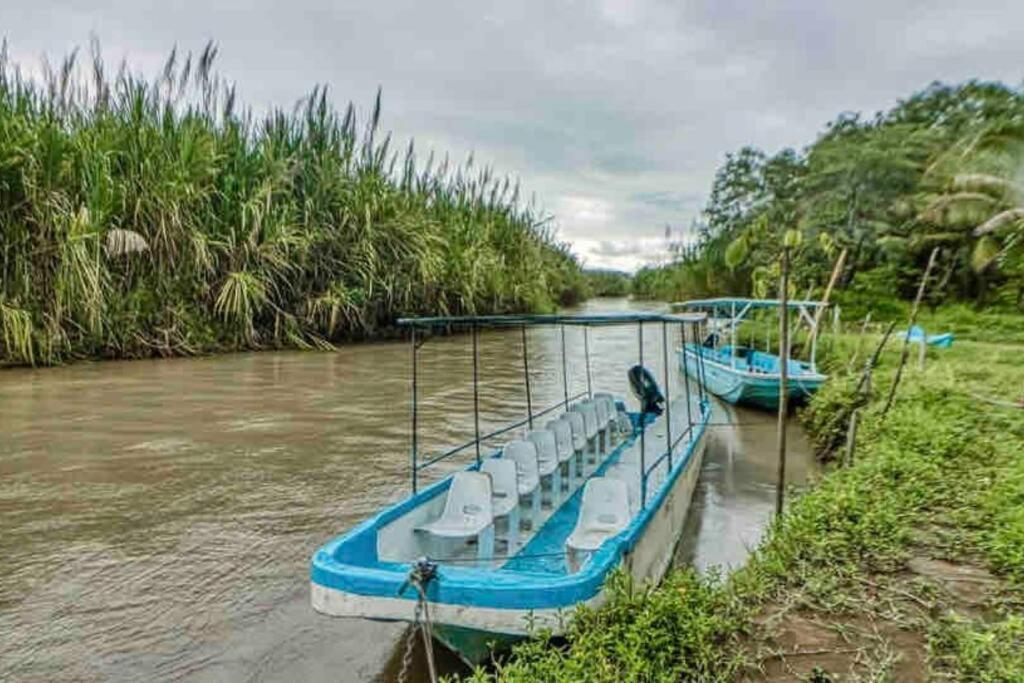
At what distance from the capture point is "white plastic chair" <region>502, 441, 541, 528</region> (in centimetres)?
541

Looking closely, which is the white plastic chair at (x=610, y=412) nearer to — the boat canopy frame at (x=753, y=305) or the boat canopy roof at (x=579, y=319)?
the boat canopy frame at (x=753, y=305)

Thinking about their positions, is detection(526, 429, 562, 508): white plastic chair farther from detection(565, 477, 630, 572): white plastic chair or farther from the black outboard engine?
the black outboard engine

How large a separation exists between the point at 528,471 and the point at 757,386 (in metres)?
6.65

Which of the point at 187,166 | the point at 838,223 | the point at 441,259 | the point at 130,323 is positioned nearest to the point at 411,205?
the point at 441,259

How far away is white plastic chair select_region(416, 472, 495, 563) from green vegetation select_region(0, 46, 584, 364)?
9957 millimetres

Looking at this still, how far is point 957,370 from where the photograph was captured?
1009cm

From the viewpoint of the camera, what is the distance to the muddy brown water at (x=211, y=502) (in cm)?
399

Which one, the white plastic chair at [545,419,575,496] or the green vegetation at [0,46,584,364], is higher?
the green vegetation at [0,46,584,364]

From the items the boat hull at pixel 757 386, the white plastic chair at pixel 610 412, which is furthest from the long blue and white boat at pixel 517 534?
the boat hull at pixel 757 386

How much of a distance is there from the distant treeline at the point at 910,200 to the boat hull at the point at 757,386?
3.18 m

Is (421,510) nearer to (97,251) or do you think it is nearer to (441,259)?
(97,251)

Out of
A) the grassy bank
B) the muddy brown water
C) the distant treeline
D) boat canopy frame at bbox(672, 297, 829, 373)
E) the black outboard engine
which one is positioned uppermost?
the distant treeline

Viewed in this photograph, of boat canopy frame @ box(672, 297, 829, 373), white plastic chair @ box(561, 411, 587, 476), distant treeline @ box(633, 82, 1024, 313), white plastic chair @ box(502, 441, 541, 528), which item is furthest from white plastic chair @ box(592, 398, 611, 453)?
distant treeline @ box(633, 82, 1024, 313)

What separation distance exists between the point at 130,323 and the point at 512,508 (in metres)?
11.2
